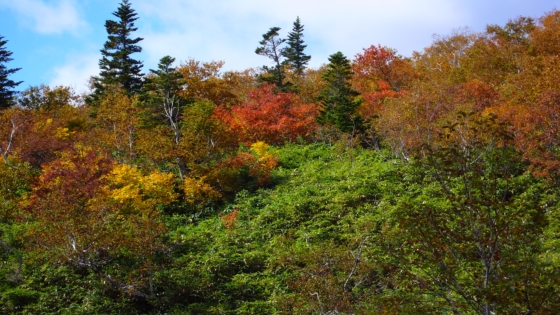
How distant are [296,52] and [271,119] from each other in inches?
605

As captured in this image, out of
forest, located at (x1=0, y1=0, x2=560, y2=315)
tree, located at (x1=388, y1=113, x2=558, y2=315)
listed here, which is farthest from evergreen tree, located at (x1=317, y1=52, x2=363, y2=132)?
tree, located at (x1=388, y1=113, x2=558, y2=315)

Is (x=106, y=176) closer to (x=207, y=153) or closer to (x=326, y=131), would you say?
(x=207, y=153)

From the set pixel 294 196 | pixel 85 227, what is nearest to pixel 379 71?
pixel 294 196

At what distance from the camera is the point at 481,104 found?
80.1 ft

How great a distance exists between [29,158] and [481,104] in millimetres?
Result: 23741

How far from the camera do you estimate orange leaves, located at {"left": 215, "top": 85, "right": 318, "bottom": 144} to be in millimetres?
27188

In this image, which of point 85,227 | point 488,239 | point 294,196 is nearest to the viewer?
point 488,239

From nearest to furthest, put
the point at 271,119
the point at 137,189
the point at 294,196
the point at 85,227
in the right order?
1. the point at 85,227
2. the point at 137,189
3. the point at 294,196
4. the point at 271,119

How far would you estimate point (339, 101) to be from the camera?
1065 inches

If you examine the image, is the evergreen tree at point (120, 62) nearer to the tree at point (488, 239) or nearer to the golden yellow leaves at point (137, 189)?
the golden yellow leaves at point (137, 189)

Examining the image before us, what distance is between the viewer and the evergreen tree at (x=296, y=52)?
41.2m

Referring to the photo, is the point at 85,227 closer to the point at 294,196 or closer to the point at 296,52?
the point at 294,196

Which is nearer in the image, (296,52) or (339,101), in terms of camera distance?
(339,101)

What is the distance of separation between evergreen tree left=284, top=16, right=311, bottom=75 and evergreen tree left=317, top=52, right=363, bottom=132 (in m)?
12.2
